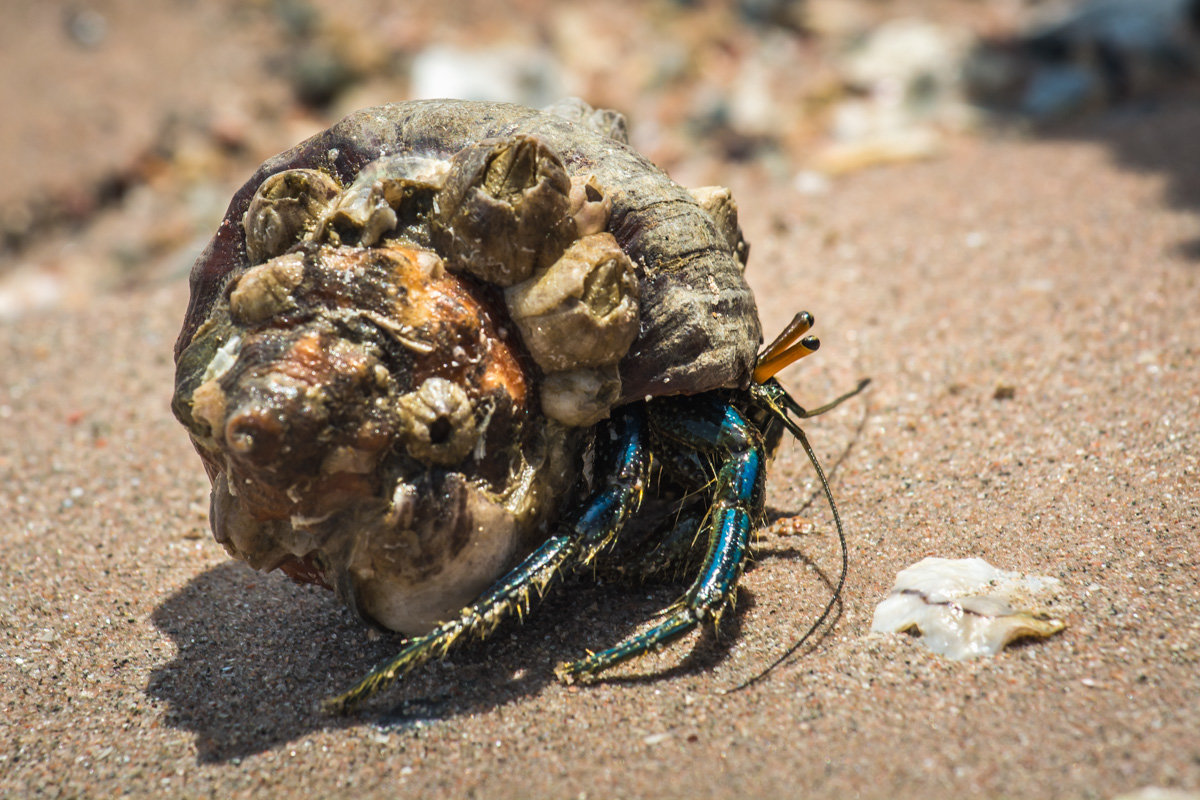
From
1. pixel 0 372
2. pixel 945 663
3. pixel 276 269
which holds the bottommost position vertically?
pixel 0 372

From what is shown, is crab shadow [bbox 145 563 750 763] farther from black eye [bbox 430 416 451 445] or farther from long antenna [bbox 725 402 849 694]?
black eye [bbox 430 416 451 445]

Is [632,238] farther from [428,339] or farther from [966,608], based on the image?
[966,608]

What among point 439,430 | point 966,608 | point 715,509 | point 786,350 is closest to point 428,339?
point 439,430

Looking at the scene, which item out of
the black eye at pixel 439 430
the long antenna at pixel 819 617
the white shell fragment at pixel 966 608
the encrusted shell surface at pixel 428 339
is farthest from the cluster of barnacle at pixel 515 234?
the white shell fragment at pixel 966 608

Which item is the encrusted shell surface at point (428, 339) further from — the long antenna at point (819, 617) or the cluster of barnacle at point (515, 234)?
the long antenna at point (819, 617)

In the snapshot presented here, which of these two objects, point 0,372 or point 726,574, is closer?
point 726,574

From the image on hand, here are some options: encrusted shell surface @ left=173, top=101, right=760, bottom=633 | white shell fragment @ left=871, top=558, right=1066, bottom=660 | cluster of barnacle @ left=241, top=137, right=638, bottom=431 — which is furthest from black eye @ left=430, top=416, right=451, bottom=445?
white shell fragment @ left=871, top=558, right=1066, bottom=660

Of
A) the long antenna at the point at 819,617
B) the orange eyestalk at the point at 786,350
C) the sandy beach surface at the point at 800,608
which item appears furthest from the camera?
the orange eyestalk at the point at 786,350

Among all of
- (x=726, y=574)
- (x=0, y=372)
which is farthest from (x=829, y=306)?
(x=0, y=372)

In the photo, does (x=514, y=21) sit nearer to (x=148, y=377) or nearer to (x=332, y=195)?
(x=148, y=377)
